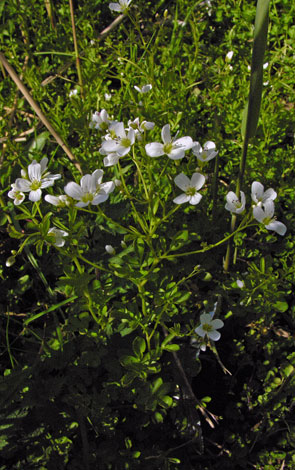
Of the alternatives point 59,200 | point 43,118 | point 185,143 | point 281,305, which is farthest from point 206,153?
point 43,118

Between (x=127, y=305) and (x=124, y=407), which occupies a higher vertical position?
(x=127, y=305)

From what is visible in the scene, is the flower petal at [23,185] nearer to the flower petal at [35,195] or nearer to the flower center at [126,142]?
the flower petal at [35,195]

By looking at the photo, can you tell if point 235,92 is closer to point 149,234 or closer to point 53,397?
point 149,234

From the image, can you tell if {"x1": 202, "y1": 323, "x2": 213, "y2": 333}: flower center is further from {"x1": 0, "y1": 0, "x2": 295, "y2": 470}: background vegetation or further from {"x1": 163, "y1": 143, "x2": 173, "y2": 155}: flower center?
{"x1": 163, "y1": 143, "x2": 173, "y2": 155}: flower center

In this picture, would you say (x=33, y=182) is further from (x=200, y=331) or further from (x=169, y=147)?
(x=200, y=331)

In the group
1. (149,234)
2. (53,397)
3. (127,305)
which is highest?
(149,234)

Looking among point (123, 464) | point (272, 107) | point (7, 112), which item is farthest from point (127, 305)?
point (7, 112)

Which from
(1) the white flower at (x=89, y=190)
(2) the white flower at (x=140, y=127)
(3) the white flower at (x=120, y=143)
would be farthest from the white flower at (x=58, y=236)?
(2) the white flower at (x=140, y=127)
